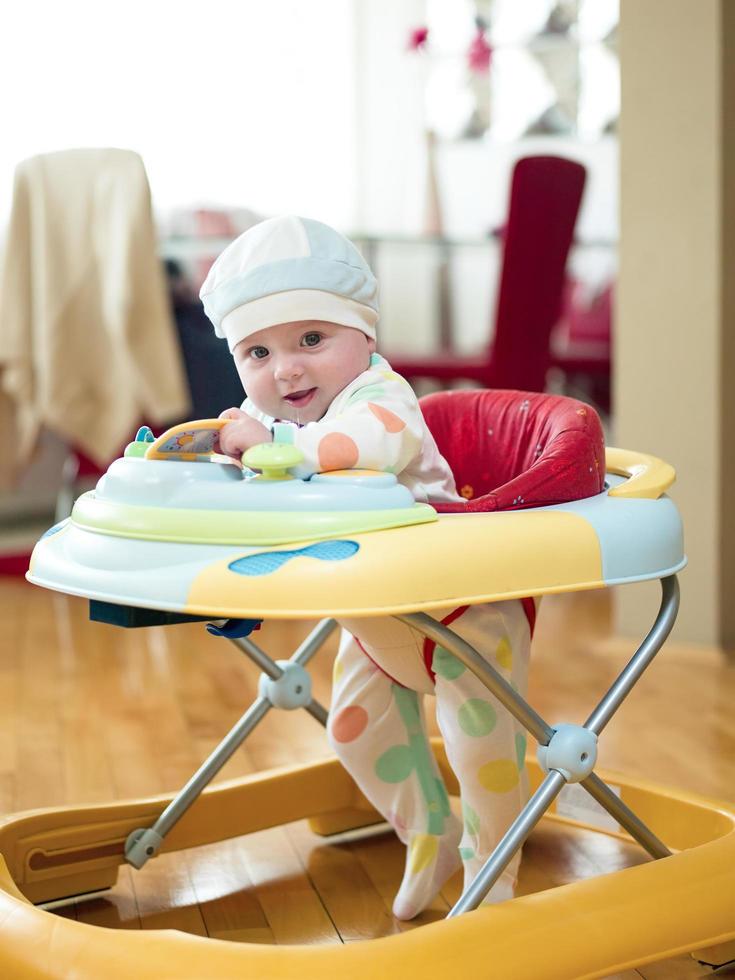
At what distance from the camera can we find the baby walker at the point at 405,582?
2.96 ft

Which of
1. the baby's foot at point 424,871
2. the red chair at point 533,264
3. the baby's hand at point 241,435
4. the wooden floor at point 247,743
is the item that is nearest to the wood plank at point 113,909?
the wooden floor at point 247,743

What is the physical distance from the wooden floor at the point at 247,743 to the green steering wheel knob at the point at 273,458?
1.61 ft

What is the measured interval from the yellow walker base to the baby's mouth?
Result: 43cm

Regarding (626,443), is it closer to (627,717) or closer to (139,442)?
(627,717)

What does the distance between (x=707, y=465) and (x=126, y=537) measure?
1.43 meters

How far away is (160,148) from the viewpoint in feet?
12.5

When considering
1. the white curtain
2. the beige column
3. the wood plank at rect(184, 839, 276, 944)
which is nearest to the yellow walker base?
the wood plank at rect(184, 839, 276, 944)

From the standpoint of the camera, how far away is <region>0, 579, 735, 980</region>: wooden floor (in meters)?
1.31

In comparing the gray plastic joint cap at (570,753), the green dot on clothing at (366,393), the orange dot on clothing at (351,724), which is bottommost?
the orange dot on clothing at (351,724)

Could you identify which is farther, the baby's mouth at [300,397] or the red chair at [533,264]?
the red chair at [533,264]

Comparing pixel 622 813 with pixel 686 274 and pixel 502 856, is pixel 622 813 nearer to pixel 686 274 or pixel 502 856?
pixel 502 856

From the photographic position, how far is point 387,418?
1.03m

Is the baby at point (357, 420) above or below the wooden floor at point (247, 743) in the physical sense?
above

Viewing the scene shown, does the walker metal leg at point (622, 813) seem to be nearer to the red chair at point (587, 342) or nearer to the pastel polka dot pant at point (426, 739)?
the pastel polka dot pant at point (426, 739)
